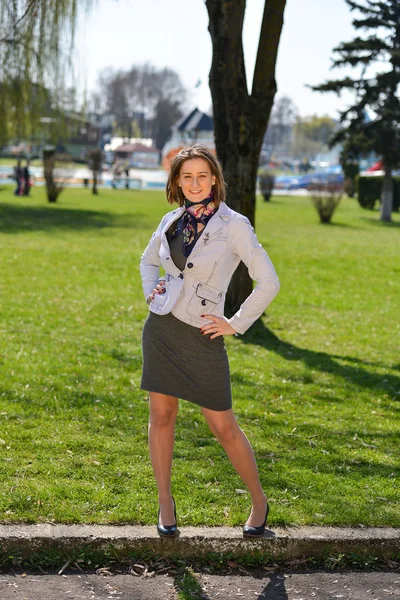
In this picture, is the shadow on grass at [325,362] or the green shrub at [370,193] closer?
the shadow on grass at [325,362]

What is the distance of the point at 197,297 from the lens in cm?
396

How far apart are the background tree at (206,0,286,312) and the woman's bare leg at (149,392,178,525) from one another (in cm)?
638

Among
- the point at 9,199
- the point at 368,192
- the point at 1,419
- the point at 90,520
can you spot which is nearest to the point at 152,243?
the point at 90,520

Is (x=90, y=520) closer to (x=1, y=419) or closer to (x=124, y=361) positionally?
(x=1, y=419)

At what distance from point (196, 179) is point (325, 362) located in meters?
5.50

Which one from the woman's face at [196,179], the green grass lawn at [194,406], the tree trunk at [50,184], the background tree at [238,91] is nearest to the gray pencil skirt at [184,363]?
the woman's face at [196,179]

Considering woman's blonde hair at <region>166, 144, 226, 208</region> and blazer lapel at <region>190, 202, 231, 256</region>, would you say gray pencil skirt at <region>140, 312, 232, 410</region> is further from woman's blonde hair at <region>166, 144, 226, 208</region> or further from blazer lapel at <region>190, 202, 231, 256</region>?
woman's blonde hair at <region>166, 144, 226, 208</region>

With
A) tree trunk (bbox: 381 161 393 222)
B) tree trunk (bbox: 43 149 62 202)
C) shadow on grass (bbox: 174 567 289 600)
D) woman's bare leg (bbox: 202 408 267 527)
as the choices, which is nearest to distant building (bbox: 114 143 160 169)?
tree trunk (bbox: 381 161 393 222)

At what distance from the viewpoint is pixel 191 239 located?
400 centimetres

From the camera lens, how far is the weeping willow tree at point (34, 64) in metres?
13.6

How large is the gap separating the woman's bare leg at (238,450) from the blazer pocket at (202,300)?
18.7 inches

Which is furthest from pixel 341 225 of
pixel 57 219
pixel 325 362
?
pixel 325 362

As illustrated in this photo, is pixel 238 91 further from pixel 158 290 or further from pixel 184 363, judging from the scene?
pixel 184 363

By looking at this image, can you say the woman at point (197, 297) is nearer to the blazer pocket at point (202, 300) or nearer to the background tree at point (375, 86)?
the blazer pocket at point (202, 300)
